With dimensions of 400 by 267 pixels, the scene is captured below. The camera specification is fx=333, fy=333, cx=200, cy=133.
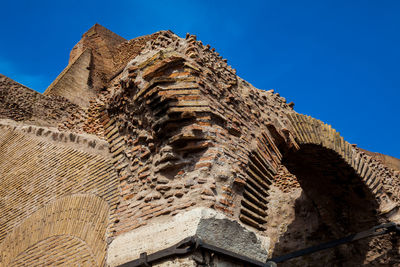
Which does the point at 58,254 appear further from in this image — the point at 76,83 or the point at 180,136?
the point at 76,83

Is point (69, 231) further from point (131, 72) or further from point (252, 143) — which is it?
point (252, 143)

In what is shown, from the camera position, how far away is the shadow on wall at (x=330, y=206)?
5371 mm

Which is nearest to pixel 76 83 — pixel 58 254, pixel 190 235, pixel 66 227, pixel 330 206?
pixel 66 227

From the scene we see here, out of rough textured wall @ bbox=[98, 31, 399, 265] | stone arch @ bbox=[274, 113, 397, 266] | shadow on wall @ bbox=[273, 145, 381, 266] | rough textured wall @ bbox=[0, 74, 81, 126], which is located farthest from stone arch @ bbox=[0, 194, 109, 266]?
rough textured wall @ bbox=[0, 74, 81, 126]

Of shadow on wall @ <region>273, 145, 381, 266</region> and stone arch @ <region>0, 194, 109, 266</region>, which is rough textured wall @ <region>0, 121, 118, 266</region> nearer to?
stone arch @ <region>0, 194, 109, 266</region>

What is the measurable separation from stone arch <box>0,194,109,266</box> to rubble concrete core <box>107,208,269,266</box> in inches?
40.3

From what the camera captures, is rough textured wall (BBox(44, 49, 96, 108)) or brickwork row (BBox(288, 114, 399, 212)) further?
rough textured wall (BBox(44, 49, 96, 108))

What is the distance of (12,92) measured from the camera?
10.6 meters

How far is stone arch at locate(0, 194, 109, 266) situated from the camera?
389cm

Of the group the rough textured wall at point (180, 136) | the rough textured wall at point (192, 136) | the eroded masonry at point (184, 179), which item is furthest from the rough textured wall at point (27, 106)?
the rough textured wall at point (180, 136)

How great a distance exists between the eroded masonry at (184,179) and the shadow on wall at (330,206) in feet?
0.07

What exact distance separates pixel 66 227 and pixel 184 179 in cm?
243

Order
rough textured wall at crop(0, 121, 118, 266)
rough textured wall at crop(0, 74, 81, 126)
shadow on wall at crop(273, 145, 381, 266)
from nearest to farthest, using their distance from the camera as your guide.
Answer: rough textured wall at crop(0, 121, 118, 266) → shadow on wall at crop(273, 145, 381, 266) → rough textured wall at crop(0, 74, 81, 126)

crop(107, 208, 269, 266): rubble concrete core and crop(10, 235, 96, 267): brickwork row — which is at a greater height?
crop(10, 235, 96, 267): brickwork row
